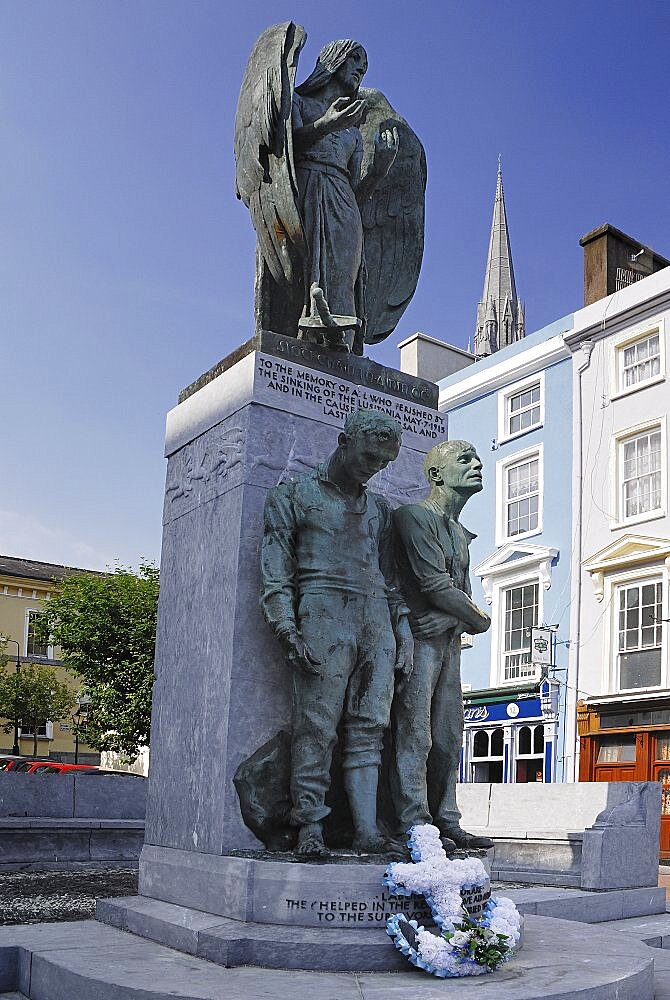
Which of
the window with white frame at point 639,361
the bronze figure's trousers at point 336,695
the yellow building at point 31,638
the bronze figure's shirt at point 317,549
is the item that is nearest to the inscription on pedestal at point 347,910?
the bronze figure's trousers at point 336,695

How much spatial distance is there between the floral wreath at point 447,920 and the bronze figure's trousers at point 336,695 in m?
0.54

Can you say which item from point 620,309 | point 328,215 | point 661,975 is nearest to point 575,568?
point 620,309

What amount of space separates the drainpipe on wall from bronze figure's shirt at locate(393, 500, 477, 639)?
2025 cm

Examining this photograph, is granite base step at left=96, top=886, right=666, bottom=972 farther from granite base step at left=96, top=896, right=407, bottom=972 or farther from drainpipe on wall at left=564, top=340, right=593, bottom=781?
drainpipe on wall at left=564, top=340, right=593, bottom=781

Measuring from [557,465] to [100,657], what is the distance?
1480cm

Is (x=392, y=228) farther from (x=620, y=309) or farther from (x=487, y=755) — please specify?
(x=487, y=755)

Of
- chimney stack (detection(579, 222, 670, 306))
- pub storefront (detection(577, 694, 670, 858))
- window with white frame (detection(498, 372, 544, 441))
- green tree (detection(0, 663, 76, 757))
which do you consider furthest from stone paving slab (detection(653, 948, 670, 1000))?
green tree (detection(0, 663, 76, 757))

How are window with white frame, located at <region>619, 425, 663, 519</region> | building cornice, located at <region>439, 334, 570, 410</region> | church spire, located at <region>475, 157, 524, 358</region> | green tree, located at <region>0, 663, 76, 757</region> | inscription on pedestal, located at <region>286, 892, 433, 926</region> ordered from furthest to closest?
church spire, located at <region>475, 157, 524, 358</region>, green tree, located at <region>0, 663, 76, 757</region>, building cornice, located at <region>439, 334, 570, 410</region>, window with white frame, located at <region>619, 425, 663, 519</region>, inscription on pedestal, located at <region>286, 892, 433, 926</region>

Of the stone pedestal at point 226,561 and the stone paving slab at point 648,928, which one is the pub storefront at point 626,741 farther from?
the stone pedestal at point 226,561

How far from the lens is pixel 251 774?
5.48 meters

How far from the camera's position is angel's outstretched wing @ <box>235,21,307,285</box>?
6336 millimetres

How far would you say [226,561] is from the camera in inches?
231

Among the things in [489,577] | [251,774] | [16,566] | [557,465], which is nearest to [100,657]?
[489,577]

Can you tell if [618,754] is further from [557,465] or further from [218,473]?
[218,473]
